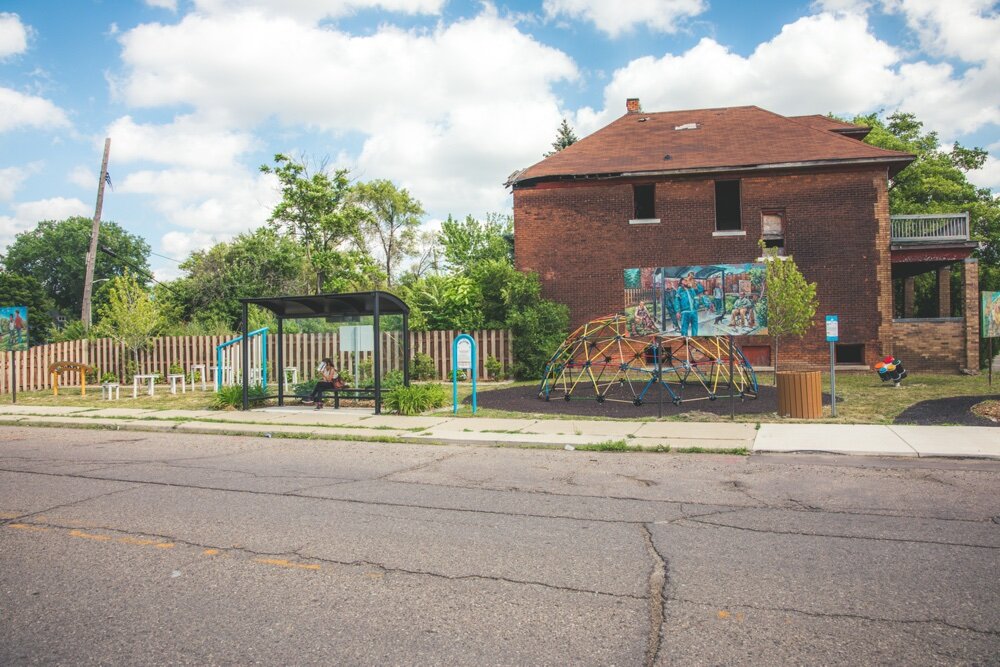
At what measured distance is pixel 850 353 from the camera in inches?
997

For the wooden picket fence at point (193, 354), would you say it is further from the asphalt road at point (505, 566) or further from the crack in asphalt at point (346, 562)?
the crack in asphalt at point (346, 562)

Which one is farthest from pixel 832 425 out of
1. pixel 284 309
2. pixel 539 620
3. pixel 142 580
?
pixel 284 309

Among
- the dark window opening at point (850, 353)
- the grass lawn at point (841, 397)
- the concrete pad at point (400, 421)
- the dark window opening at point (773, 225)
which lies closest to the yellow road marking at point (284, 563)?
the concrete pad at point (400, 421)

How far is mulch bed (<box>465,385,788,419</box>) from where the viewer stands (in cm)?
1446

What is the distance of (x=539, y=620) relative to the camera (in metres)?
3.98

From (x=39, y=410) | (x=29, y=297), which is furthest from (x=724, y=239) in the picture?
(x=29, y=297)

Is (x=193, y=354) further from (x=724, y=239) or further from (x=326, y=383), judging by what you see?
(x=724, y=239)

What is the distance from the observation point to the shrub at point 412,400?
14891 mm

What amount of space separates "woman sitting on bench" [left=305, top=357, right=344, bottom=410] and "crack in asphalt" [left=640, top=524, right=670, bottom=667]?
38.7ft

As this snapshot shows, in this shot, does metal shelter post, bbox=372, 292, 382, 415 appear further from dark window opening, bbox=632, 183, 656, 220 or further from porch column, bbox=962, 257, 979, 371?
porch column, bbox=962, 257, 979, 371

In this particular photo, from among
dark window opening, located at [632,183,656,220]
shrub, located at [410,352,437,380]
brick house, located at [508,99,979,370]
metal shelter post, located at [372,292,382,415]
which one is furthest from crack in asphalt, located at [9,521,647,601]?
dark window opening, located at [632,183,656,220]

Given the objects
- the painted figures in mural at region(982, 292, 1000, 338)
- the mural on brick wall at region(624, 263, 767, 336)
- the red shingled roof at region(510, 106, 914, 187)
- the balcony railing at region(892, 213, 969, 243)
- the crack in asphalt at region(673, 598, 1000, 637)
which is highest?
the red shingled roof at region(510, 106, 914, 187)

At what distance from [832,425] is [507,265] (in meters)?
15.2

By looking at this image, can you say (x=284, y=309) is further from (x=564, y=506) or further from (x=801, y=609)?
(x=801, y=609)
